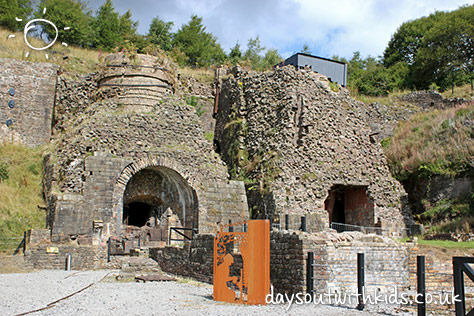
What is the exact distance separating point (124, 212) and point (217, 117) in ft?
31.4

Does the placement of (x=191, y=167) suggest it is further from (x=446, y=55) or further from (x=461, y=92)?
(x=446, y=55)

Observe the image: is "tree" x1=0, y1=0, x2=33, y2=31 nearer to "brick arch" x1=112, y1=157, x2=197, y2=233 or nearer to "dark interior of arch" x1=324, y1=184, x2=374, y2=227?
"brick arch" x1=112, y1=157, x2=197, y2=233

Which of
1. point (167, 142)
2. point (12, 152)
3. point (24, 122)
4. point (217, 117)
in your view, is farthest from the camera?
point (217, 117)

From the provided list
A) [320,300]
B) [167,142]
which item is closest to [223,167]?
[167,142]

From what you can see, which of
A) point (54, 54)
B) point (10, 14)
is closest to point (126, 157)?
point (54, 54)

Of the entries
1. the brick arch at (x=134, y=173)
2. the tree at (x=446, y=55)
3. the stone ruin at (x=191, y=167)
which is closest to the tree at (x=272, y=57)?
the tree at (x=446, y=55)

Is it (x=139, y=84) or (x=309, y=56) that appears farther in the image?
(x=309, y=56)

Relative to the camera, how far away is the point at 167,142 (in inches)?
802

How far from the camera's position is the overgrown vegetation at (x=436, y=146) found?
23.0 meters

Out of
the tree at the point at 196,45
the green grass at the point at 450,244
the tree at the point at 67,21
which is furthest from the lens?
the tree at the point at 196,45

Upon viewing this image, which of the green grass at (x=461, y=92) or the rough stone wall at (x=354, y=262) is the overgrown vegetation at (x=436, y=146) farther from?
the rough stone wall at (x=354, y=262)

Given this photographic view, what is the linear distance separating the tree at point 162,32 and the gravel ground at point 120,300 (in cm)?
3128

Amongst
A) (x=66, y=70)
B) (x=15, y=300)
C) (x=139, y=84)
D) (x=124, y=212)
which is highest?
(x=66, y=70)

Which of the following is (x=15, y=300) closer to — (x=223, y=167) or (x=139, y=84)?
(x=223, y=167)
